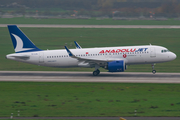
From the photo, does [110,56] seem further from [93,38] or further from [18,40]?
[93,38]

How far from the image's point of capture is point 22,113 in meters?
24.5

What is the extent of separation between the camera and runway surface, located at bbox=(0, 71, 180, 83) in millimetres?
38500

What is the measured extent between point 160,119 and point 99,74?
21291mm

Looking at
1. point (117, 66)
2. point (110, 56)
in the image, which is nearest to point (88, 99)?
point (117, 66)

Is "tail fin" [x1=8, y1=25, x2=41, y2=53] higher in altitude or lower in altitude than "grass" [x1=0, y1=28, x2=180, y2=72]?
lower

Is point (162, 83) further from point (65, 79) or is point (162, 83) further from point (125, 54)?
point (65, 79)

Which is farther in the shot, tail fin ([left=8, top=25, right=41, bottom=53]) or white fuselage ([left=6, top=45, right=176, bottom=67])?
tail fin ([left=8, top=25, right=41, bottom=53])

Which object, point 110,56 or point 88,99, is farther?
point 110,56

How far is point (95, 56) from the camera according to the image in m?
42.1

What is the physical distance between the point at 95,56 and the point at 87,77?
3.25 m

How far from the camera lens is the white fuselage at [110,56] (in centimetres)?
4159
